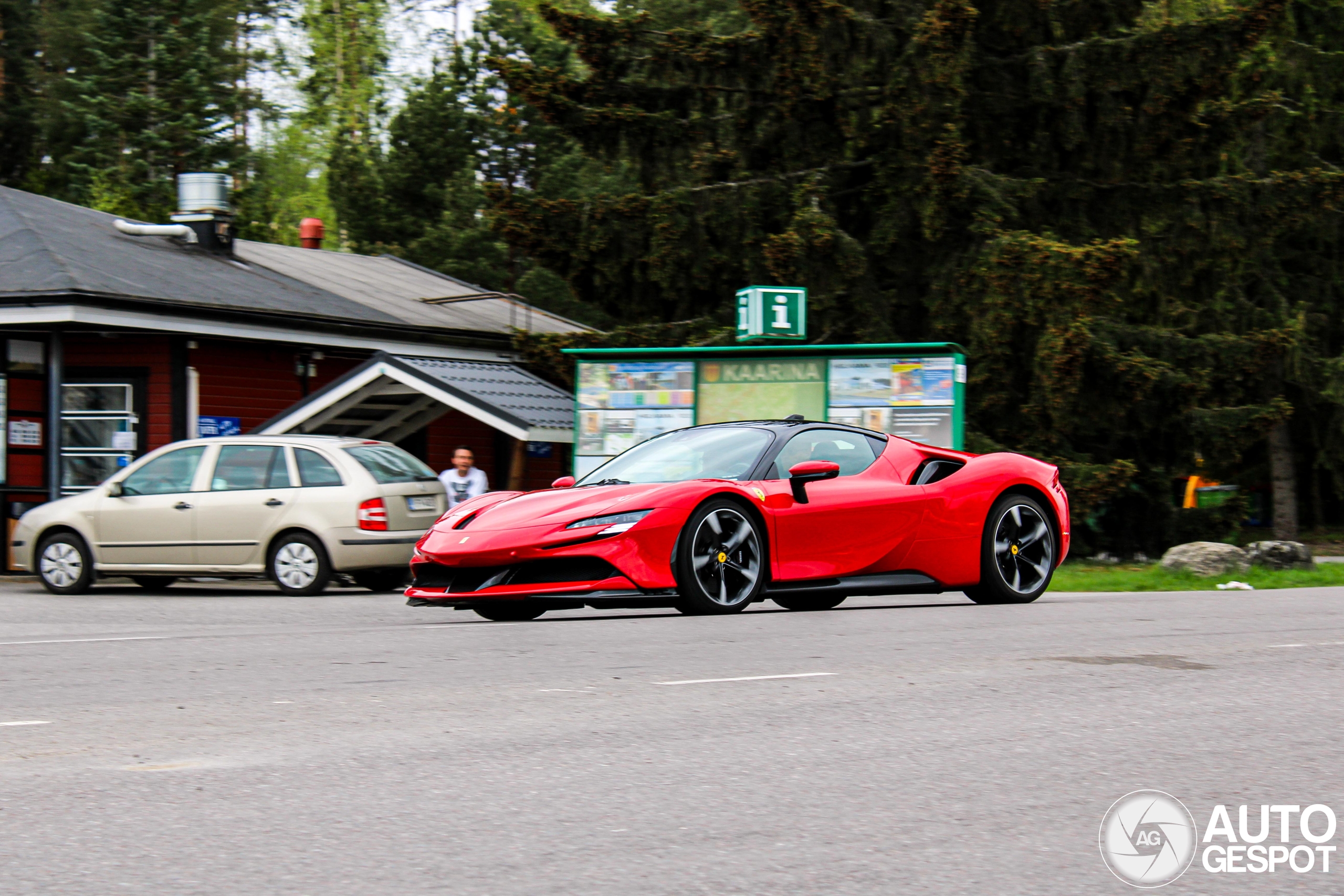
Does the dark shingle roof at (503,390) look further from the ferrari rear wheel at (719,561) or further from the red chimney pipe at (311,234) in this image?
the red chimney pipe at (311,234)

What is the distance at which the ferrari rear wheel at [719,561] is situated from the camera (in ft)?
33.0

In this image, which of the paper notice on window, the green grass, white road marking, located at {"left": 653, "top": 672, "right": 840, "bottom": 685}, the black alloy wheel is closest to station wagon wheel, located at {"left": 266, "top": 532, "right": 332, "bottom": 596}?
the black alloy wheel

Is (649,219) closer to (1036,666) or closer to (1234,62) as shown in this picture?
(1234,62)

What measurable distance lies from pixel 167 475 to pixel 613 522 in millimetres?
7900

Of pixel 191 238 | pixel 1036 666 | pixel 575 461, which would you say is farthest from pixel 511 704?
pixel 191 238

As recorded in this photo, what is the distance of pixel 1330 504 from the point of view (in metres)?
38.0

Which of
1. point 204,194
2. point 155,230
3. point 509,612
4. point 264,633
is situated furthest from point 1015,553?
point 204,194

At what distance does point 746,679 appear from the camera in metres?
7.30

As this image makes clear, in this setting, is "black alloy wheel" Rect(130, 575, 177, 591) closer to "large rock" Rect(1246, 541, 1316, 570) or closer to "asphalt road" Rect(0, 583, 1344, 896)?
"asphalt road" Rect(0, 583, 1344, 896)

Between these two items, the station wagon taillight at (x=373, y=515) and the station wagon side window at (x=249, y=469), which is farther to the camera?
the station wagon side window at (x=249, y=469)

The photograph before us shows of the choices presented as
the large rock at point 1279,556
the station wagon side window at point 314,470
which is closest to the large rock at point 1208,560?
Answer: the large rock at point 1279,556

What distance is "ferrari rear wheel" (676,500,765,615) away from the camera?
1005 centimetres

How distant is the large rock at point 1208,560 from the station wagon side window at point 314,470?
9.32 meters

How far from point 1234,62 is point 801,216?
6992mm
